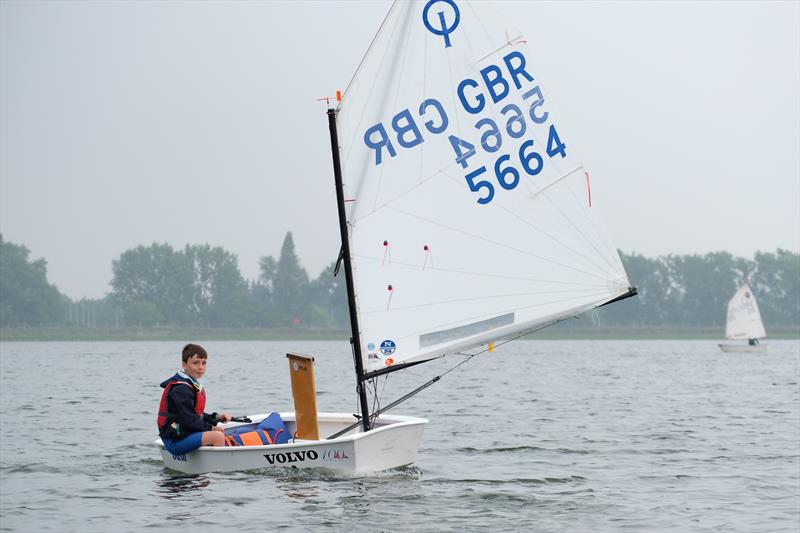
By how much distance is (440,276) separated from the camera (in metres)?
15.3

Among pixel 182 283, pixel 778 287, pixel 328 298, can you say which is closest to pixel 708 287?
pixel 778 287

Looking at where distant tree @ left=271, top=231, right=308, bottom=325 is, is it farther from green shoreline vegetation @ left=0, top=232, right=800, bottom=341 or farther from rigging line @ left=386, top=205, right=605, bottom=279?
rigging line @ left=386, top=205, right=605, bottom=279

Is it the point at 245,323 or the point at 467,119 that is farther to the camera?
the point at 245,323

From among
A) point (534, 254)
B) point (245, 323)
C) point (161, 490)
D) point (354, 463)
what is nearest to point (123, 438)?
point (161, 490)

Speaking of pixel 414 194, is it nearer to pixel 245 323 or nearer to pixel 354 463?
pixel 354 463

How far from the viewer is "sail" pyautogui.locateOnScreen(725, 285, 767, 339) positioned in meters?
81.0

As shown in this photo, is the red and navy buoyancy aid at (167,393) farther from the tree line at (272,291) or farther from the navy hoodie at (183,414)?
the tree line at (272,291)

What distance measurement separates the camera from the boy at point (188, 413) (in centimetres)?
1487

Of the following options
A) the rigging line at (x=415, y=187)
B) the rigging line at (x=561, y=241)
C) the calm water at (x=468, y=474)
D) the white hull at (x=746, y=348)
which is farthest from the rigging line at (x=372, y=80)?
the white hull at (x=746, y=348)

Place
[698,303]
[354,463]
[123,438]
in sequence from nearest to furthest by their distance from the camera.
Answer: [354,463] < [123,438] < [698,303]

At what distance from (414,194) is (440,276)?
1.18 meters

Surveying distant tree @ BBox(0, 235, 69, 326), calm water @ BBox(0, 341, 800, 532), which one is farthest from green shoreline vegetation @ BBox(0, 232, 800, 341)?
calm water @ BBox(0, 341, 800, 532)

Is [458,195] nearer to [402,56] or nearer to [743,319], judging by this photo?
[402,56]

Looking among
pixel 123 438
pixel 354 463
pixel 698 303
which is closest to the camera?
pixel 354 463
